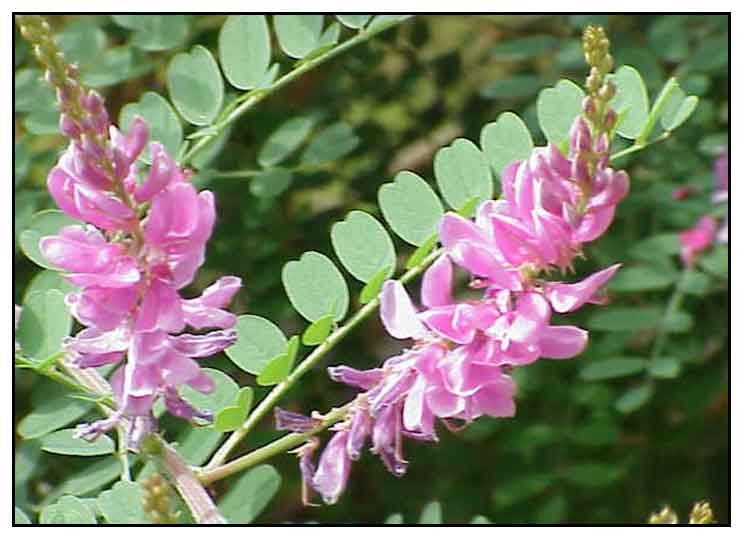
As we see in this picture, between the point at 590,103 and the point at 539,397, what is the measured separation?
983 mm

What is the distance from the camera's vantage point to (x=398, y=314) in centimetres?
85

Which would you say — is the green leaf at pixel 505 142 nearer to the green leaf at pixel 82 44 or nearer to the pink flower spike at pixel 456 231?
the pink flower spike at pixel 456 231

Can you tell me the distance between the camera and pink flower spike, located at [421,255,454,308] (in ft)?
2.72

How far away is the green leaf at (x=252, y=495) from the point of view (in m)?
1.13

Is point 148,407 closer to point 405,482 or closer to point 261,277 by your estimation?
point 261,277

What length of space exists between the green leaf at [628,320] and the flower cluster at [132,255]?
33.0 inches

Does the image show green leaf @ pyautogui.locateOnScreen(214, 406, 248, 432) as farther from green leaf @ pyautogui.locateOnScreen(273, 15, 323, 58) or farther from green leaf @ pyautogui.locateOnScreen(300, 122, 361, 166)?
green leaf @ pyautogui.locateOnScreen(300, 122, 361, 166)

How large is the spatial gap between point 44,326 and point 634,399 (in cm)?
77

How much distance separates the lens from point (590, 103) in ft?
2.50

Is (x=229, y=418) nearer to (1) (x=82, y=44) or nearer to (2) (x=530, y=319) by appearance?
(2) (x=530, y=319)

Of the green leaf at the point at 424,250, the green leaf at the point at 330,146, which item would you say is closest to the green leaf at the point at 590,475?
the green leaf at the point at 330,146

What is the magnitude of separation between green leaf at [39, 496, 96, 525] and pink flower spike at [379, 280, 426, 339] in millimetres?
294
